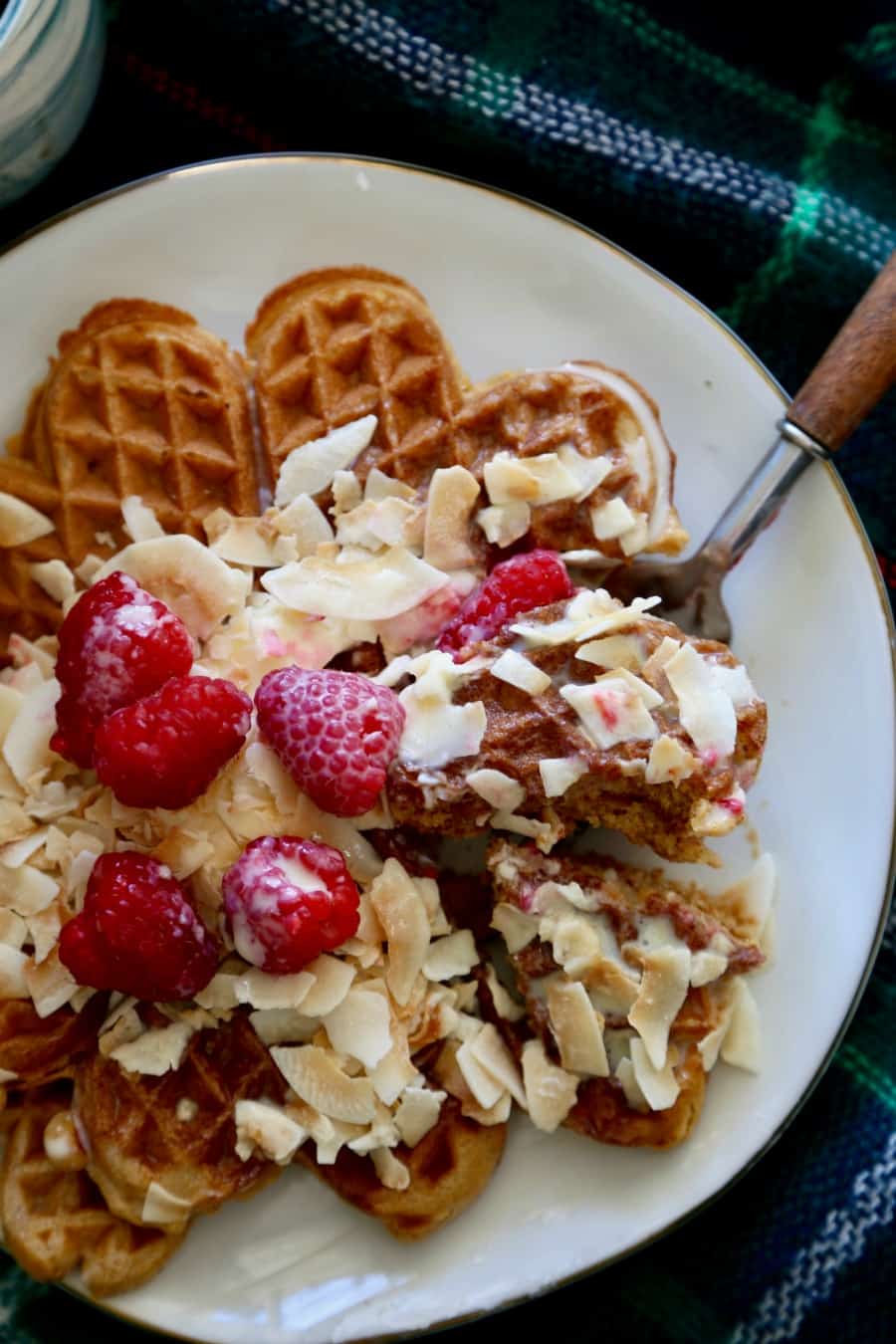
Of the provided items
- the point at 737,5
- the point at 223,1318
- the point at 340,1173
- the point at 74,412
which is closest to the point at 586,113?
the point at 737,5

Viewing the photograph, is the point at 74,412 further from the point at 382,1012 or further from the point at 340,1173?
the point at 340,1173

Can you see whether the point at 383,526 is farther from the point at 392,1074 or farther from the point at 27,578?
the point at 392,1074

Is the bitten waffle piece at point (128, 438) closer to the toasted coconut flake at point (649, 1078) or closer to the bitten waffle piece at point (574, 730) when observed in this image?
the bitten waffle piece at point (574, 730)

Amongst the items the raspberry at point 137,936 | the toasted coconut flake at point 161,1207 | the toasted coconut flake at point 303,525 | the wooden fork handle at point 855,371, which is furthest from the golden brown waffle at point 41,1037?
the wooden fork handle at point 855,371

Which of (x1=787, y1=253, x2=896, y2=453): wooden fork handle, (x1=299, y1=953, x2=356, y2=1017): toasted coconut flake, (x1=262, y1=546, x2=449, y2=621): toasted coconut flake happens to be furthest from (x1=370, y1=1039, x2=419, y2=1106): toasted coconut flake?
(x1=787, y1=253, x2=896, y2=453): wooden fork handle

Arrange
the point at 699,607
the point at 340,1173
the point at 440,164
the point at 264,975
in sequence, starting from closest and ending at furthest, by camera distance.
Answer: the point at 264,975 < the point at 340,1173 < the point at 699,607 < the point at 440,164

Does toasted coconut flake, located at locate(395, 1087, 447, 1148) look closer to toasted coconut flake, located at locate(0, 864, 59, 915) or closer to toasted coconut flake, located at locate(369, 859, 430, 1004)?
toasted coconut flake, located at locate(369, 859, 430, 1004)
